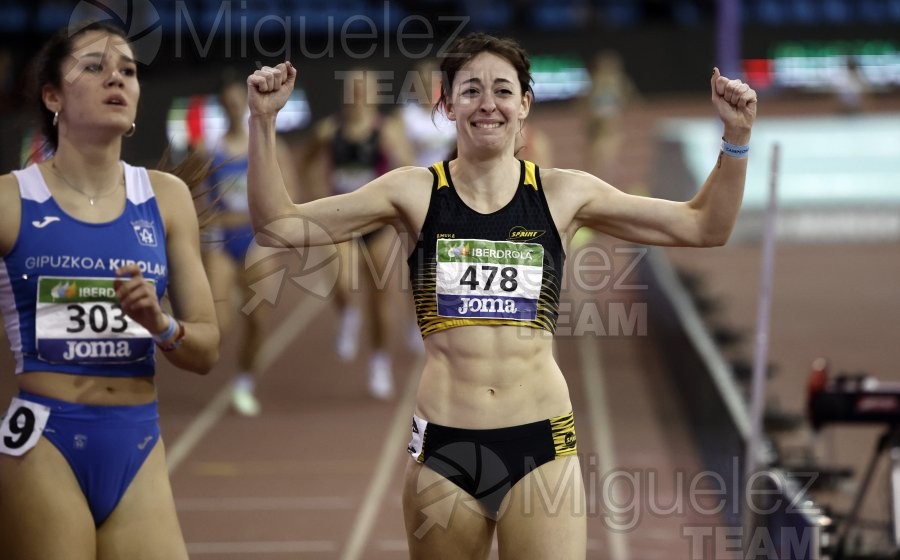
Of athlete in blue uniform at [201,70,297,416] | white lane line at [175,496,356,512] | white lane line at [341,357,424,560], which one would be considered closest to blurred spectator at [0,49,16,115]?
athlete in blue uniform at [201,70,297,416]

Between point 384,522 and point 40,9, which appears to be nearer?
point 384,522

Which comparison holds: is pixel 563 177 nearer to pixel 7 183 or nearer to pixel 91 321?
pixel 91 321

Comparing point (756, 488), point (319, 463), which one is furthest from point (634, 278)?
point (756, 488)

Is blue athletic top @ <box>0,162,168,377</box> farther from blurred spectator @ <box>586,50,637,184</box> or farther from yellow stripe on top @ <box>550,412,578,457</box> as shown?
blurred spectator @ <box>586,50,637,184</box>

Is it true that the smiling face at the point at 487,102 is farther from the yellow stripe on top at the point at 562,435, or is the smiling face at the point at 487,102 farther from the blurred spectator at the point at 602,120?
the blurred spectator at the point at 602,120

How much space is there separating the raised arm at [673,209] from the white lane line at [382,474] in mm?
3892

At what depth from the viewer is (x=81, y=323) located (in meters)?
3.73

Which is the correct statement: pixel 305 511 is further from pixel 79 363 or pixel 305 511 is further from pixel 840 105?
pixel 840 105

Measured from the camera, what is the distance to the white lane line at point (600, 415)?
7.73 m

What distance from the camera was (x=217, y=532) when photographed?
25.8 ft

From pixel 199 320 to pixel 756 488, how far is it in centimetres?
332

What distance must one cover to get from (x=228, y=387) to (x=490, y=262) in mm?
8317

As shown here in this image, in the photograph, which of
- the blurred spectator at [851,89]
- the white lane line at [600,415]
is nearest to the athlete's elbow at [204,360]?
the white lane line at [600,415]

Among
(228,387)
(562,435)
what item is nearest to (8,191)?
(562,435)
